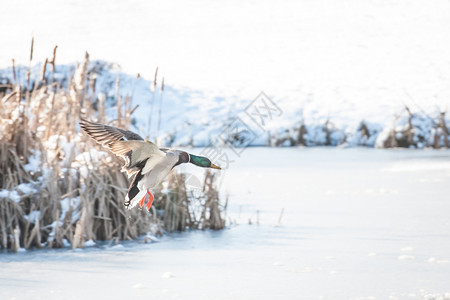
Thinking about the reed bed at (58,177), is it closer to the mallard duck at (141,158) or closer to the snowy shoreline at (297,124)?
the mallard duck at (141,158)

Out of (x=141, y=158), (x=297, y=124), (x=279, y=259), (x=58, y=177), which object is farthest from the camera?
(x=297, y=124)

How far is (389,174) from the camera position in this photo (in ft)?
40.9

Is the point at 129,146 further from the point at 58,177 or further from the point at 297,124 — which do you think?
the point at 297,124

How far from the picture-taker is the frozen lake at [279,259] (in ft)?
14.6

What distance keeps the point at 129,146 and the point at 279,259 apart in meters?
3.15

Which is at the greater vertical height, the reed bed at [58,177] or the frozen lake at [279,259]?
the reed bed at [58,177]

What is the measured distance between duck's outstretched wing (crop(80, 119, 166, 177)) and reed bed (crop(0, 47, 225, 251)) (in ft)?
9.67

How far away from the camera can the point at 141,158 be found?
8.18ft

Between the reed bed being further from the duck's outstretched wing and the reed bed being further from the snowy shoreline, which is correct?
the snowy shoreline

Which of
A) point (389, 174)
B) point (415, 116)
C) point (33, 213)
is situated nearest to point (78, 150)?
point (33, 213)

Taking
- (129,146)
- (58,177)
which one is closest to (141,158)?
(129,146)

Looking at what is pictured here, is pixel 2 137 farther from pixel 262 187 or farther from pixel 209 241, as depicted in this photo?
pixel 262 187

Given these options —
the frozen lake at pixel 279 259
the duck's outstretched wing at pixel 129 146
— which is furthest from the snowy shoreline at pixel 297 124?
the duck's outstretched wing at pixel 129 146

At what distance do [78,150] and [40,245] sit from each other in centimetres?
96
